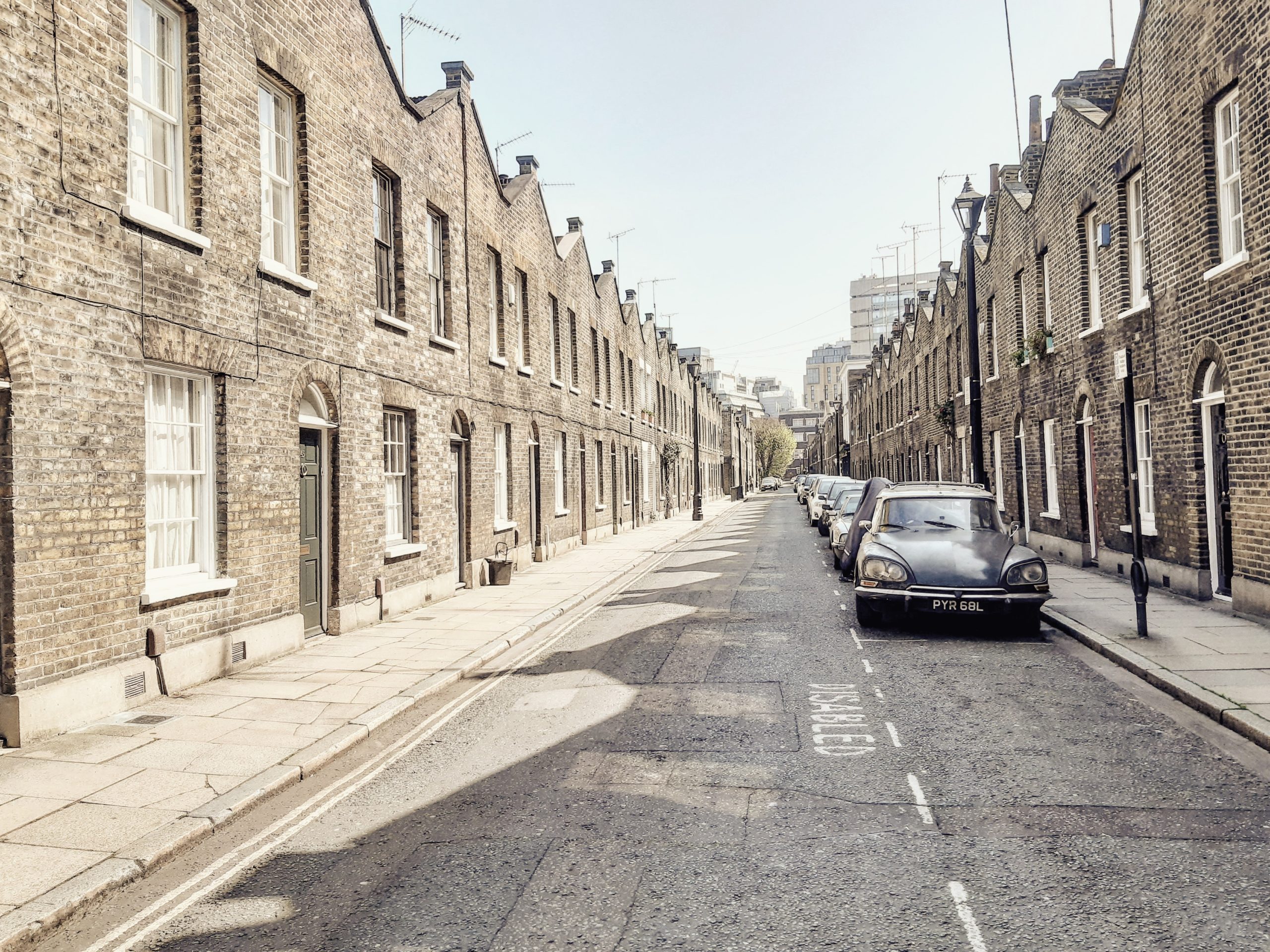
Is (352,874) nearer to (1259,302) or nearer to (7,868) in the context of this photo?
(7,868)

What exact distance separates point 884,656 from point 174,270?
24.9 ft

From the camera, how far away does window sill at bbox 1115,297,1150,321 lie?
1322cm

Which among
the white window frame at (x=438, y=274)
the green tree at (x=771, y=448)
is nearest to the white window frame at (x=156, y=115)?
the white window frame at (x=438, y=274)

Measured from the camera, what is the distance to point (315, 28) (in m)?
11.3

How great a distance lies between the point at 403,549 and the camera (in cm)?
1332

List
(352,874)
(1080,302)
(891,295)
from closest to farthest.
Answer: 1. (352,874)
2. (1080,302)
3. (891,295)

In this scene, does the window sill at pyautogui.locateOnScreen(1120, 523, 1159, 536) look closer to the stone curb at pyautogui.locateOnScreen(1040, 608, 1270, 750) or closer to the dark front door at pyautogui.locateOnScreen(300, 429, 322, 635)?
the stone curb at pyautogui.locateOnScreen(1040, 608, 1270, 750)

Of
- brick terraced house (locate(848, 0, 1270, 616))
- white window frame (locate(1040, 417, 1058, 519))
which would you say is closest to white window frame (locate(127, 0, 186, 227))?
brick terraced house (locate(848, 0, 1270, 616))

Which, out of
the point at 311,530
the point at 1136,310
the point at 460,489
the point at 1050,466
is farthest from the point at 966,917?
the point at 1050,466

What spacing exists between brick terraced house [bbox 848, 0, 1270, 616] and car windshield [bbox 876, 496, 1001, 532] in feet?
8.49

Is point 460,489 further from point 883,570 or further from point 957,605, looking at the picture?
point 957,605

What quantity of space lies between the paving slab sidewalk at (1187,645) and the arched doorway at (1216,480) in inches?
17.7

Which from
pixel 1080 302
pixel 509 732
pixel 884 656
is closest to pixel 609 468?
pixel 1080 302

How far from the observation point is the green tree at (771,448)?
117m
